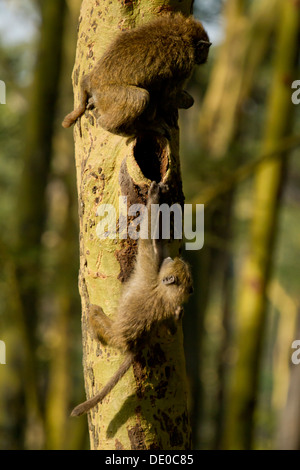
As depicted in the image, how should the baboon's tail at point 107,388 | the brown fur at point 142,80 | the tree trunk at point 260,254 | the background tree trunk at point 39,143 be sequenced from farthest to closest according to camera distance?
the background tree trunk at point 39,143
the tree trunk at point 260,254
the brown fur at point 142,80
the baboon's tail at point 107,388

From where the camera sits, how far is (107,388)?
2.33 m

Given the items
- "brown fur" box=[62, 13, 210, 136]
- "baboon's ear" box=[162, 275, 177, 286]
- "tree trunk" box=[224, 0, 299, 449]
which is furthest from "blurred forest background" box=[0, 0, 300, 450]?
"baboon's ear" box=[162, 275, 177, 286]

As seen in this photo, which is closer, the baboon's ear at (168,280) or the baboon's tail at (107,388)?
the baboon's tail at (107,388)

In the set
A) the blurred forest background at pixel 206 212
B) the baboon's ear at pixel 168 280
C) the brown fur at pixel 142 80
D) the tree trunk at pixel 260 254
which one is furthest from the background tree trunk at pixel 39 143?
the baboon's ear at pixel 168 280

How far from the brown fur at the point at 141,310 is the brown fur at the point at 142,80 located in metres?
0.39

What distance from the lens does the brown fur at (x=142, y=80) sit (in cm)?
254

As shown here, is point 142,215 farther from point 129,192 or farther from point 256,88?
point 256,88

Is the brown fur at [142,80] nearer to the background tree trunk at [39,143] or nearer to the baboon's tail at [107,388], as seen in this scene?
the baboon's tail at [107,388]

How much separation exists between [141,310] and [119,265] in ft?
0.73

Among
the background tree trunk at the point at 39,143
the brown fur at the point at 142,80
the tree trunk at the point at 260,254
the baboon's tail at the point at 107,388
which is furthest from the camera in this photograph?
the background tree trunk at the point at 39,143

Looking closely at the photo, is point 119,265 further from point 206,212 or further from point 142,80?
point 206,212

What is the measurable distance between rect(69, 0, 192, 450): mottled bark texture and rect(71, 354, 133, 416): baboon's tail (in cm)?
3

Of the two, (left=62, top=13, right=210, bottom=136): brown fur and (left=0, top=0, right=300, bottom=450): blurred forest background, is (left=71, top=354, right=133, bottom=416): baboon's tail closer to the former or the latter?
(left=62, top=13, right=210, bottom=136): brown fur

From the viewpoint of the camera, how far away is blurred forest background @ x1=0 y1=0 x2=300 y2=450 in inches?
213
